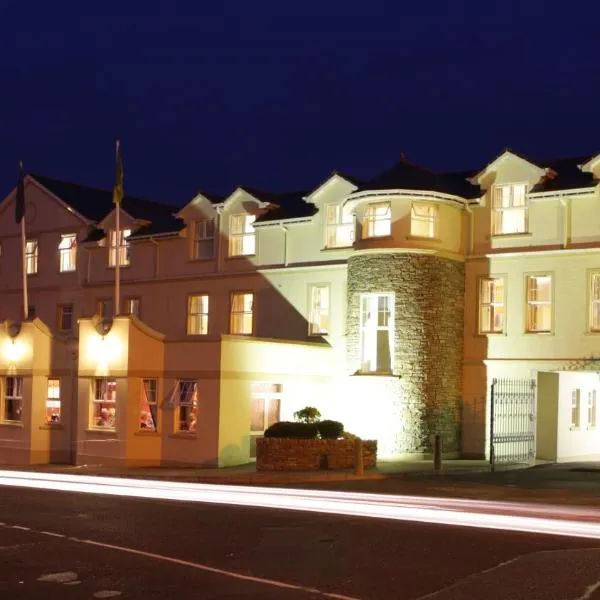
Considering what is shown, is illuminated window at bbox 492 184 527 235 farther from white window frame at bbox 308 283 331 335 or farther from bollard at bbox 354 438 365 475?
bollard at bbox 354 438 365 475

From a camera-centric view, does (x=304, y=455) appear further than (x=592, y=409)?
No

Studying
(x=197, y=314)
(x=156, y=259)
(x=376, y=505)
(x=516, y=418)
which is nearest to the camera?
(x=376, y=505)

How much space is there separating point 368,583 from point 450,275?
21.1 m

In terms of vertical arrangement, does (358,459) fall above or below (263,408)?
below

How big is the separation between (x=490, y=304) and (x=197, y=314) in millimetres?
11168

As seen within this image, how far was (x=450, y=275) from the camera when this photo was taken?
104 ft

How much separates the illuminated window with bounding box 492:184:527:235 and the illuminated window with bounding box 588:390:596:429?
19.0ft

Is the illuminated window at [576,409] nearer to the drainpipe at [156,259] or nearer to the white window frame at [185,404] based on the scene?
the white window frame at [185,404]

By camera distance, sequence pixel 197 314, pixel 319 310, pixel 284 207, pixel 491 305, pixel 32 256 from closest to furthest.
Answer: pixel 491 305
pixel 319 310
pixel 284 207
pixel 197 314
pixel 32 256

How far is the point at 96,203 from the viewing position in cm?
4350

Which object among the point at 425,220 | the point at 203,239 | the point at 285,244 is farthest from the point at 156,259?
the point at 425,220

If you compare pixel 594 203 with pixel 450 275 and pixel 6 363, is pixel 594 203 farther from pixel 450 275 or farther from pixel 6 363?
pixel 6 363

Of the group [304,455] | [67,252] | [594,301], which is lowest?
[304,455]

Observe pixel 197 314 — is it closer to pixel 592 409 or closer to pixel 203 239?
pixel 203 239
